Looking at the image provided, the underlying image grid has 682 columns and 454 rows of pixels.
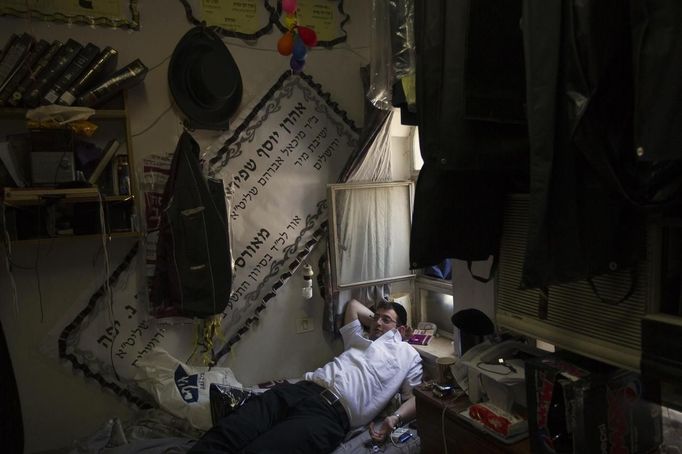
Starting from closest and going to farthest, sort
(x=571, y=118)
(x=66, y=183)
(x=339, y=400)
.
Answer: (x=571, y=118) → (x=66, y=183) → (x=339, y=400)

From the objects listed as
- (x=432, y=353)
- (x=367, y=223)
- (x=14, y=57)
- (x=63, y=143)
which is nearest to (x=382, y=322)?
(x=432, y=353)

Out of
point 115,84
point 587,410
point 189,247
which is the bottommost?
point 587,410

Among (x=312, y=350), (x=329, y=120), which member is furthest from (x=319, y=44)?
(x=312, y=350)

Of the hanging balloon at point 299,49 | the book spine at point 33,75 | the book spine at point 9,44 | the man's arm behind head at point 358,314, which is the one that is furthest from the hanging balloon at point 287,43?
the man's arm behind head at point 358,314

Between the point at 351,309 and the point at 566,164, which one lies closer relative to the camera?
the point at 566,164

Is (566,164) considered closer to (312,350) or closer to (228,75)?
(228,75)

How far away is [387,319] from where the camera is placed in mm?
2562

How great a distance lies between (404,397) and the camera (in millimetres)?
2297

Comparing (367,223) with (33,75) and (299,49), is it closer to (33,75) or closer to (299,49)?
(299,49)

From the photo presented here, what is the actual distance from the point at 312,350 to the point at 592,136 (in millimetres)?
2202

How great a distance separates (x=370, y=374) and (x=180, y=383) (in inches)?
36.3

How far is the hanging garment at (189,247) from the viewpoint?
6.91 ft

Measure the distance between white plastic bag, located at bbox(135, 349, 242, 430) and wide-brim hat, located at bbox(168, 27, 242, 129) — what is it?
4.02ft

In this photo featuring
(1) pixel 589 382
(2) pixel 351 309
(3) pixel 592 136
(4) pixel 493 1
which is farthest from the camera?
(2) pixel 351 309
